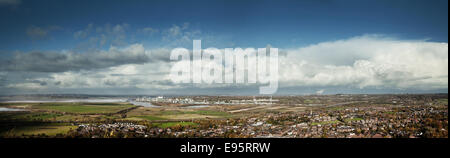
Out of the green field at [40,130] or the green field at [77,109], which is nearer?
the green field at [40,130]

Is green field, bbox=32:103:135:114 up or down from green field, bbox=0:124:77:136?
up

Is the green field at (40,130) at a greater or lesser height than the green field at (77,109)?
lesser

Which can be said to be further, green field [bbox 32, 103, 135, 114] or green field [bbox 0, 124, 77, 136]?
green field [bbox 32, 103, 135, 114]

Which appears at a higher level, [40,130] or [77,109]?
[77,109]

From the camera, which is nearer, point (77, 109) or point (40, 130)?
point (40, 130)
